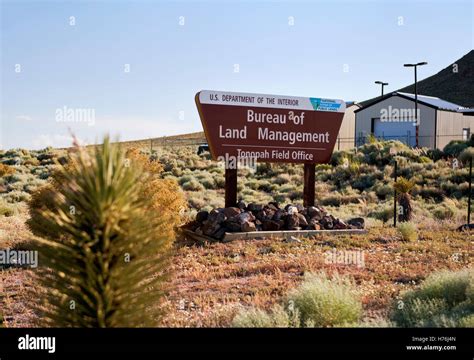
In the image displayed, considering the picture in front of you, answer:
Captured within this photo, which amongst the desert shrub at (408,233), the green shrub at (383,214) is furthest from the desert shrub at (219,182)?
the desert shrub at (408,233)

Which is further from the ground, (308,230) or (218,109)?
(218,109)

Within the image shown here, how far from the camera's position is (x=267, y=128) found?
42.8ft

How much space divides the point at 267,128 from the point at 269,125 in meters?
0.10

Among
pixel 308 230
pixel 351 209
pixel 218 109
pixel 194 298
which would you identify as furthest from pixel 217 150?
pixel 351 209

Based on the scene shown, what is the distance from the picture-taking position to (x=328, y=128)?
14.0m

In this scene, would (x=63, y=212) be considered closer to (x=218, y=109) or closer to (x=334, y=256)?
(x=334, y=256)

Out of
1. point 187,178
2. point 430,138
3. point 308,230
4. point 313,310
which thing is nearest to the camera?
point 313,310

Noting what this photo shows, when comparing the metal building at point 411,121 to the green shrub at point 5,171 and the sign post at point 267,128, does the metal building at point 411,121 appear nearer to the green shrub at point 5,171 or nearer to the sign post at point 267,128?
the green shrub at point 5,171

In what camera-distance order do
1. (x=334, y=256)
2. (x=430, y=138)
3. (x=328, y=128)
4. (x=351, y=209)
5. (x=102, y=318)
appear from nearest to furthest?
(x=102, y=318) → (x=334, y=256) → (x=328, y=128) → (x=351, y=209) → (x=430, y=138)

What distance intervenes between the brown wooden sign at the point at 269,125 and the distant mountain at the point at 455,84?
8705 centimetres

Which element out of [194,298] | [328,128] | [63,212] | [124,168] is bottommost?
[194,298]

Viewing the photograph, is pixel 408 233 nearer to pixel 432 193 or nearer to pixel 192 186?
pixel 432 193
